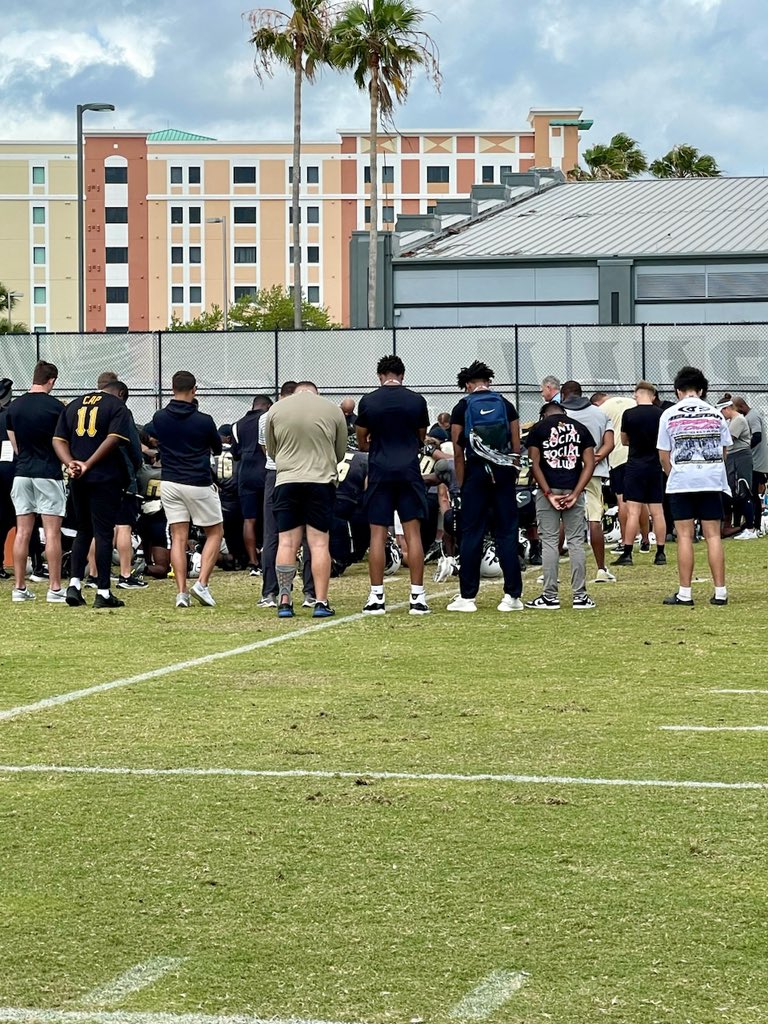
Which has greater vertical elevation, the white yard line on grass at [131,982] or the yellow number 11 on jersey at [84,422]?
the yellow number 11 on jersey at [84,422]

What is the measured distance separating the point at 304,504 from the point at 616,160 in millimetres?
57729

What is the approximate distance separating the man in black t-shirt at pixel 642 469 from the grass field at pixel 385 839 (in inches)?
243

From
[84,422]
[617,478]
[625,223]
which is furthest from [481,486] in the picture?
[625,223]

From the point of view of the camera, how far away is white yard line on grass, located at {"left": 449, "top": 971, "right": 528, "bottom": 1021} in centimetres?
406

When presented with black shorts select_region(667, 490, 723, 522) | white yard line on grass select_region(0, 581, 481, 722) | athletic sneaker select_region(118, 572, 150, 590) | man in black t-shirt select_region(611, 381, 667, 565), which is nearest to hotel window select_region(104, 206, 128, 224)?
man in black t-shirt select_region(611, 381, 667, 565)

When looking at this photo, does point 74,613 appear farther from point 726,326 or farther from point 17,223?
point 17,223

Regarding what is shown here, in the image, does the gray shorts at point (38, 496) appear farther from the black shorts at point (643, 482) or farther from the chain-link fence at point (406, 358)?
the chain-link fence at point (406, 358)

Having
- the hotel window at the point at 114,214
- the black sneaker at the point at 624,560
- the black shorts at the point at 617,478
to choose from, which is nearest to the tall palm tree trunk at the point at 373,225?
the black shorts at the point at 617,478

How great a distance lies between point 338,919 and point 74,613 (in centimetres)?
890

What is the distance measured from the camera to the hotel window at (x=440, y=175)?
4550 inches

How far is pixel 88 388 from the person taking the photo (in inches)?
1115

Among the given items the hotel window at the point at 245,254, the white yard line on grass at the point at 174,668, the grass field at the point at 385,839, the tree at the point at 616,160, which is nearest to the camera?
the grass field at the point at 385,839

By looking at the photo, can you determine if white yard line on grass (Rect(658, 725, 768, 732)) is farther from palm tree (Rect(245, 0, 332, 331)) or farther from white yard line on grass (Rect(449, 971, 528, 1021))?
palm tree (Rect(245, 0, 332, 331))

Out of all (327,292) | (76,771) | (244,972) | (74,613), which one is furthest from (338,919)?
(327,292)
